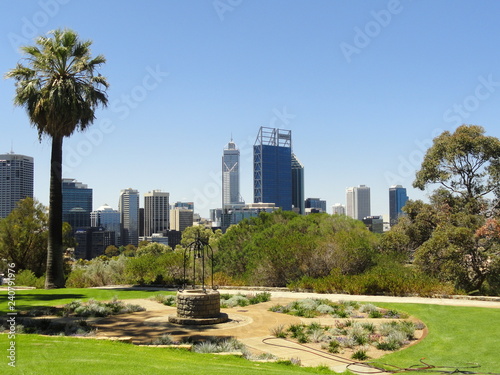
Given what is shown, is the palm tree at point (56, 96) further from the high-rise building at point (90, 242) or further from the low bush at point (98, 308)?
the high-rise building at point (90, 242)

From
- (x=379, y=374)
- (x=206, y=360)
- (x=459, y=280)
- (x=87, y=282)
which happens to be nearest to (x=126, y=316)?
(x=206, y=360)

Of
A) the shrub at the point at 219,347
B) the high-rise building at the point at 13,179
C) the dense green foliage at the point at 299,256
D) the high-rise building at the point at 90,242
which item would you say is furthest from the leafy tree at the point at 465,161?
the high-rise building at the point at 90,242

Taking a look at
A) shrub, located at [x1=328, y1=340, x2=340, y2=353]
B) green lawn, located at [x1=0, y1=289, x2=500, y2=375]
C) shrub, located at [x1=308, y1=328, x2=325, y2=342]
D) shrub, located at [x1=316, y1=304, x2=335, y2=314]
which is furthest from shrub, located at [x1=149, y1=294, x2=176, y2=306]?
shrub, located at [x1=328, y1=340, x2=340, y2=353]

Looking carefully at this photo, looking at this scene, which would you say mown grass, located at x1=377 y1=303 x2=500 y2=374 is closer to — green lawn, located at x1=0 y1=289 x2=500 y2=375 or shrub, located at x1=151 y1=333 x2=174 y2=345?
green lawn, located at x1=0 y1=289 x2=500 y2=375

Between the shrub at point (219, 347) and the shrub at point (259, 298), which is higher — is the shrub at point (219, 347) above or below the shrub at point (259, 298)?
above

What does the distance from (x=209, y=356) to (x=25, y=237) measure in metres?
25.5

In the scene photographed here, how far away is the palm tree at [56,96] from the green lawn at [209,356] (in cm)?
1340

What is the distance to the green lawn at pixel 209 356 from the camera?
731cm

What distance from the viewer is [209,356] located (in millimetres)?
9914

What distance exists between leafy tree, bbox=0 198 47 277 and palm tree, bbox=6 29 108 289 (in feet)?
29.3

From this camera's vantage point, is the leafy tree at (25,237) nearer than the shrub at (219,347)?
No

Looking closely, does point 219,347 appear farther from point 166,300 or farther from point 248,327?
point 166,300

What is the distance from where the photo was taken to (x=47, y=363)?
24.2ft

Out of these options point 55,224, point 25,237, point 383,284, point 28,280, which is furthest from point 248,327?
point 25,237
